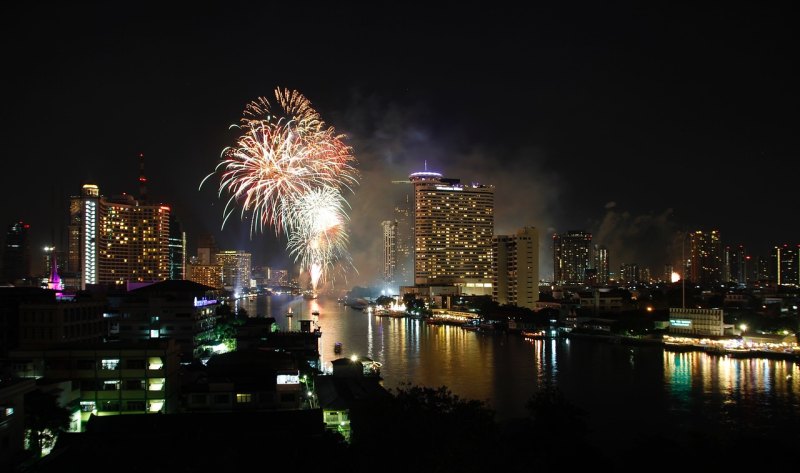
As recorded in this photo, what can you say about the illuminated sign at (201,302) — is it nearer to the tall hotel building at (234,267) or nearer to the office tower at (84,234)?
the office tower at (84,234)

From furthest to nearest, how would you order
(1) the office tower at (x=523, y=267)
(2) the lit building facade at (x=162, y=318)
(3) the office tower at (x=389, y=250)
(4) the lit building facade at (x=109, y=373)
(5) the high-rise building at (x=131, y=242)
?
(3) the office tower at (x=389, y=250), (1) the office tower at (x=523, y=267), (5) the high-rise building at (x=131, y=242), (2) the lit building facade at (x=162, y=318), (4) the lit building facade at (x=109, y=373)

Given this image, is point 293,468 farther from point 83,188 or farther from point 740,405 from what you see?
point 83,188

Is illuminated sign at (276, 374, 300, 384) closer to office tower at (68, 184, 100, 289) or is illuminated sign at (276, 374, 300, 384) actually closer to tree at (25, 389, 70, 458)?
tree at (25, 389, 70, 458)

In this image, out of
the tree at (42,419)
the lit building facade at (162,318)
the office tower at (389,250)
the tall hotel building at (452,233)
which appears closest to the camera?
the tree at (42,419)

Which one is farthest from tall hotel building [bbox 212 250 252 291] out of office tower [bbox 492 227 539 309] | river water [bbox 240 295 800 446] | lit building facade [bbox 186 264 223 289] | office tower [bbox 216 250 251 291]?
river water [bbox 240 295 800 446]

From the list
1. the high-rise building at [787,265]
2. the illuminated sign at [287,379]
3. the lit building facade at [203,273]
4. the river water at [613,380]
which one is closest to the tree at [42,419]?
the illuminated sign at [287,379]

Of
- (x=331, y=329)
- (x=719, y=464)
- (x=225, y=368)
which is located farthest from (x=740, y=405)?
(x=331, y=329)
